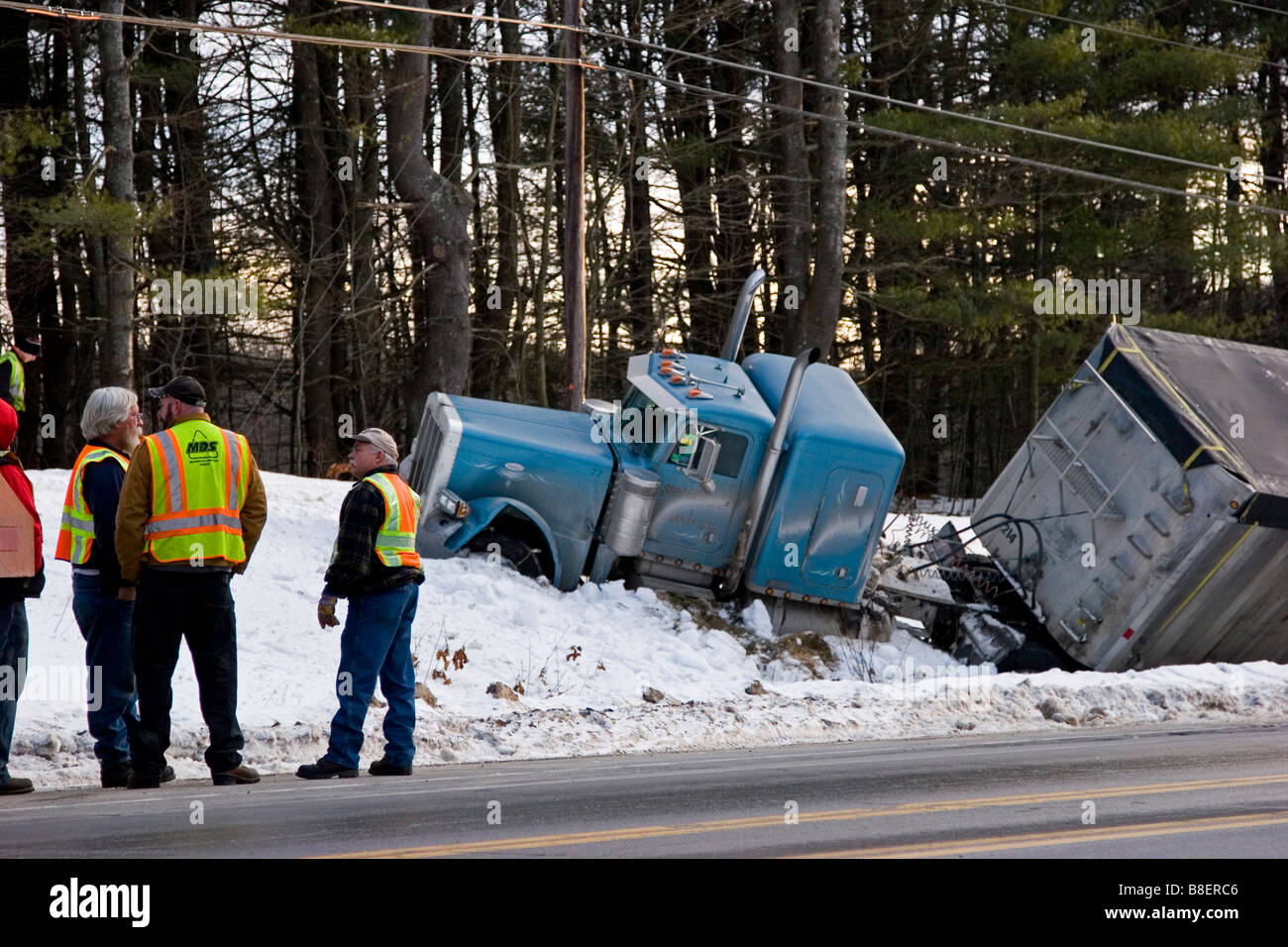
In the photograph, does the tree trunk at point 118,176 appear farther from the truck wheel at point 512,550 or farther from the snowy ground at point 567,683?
the truck wheel at point 512,550

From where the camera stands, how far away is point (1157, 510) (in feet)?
41.4

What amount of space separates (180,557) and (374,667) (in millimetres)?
1175

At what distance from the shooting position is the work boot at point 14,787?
7.17 meters

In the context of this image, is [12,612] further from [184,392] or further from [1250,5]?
[1250,5]

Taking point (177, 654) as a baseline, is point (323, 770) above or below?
below

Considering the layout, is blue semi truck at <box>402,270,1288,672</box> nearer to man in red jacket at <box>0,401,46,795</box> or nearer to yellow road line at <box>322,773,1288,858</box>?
yellow road line at <box>322,773,1288,858</box>

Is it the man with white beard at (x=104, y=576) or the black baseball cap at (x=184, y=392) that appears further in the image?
the man with white beard at (x=104, y=576)

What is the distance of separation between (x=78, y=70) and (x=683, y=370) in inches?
665

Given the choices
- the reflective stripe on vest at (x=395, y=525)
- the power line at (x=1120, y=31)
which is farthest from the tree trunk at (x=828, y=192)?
the reflective stripe on vest at (x=395, y=525)

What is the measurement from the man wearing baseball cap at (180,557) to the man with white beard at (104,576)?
0.62 ft

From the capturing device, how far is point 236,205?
26.8 metres

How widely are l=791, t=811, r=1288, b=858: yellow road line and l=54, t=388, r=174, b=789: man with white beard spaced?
12.1 ft

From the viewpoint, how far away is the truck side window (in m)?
12.9

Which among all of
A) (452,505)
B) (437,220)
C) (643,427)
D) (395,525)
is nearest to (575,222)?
(643,427)
